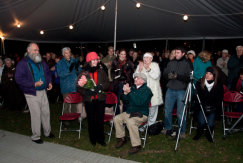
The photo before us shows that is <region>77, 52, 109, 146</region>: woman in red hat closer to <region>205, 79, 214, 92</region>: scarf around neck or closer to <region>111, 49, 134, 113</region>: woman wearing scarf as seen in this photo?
<region>111, 49, 134, 113</region>: woman wearing scarf

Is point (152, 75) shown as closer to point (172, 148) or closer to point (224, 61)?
point (172, 148)

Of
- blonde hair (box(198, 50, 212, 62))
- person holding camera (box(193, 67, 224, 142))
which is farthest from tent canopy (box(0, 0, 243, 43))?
person holding camera (box(193, 67, 224, 142))

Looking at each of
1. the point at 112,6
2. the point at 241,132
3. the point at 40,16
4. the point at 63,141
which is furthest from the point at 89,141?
the point at 40,16

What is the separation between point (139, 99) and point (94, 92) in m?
0.85

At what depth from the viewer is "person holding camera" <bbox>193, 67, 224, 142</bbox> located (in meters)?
4.29

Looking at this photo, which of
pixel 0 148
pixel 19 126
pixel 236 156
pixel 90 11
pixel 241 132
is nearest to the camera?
pixel 236 156

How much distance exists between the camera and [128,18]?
9.09m

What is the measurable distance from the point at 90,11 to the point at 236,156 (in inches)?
283

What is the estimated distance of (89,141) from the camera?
4.40m

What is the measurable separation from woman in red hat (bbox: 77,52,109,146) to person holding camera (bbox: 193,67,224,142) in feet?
6.65

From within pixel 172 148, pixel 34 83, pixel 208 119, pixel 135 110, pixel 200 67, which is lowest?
pixel 172 148

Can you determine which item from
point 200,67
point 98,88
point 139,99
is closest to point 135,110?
point 139,99

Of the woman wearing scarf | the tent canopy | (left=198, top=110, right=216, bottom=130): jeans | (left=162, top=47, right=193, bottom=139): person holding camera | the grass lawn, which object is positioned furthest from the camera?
the tent canopy

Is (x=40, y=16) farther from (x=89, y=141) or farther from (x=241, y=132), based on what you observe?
(x=241, y=132)
